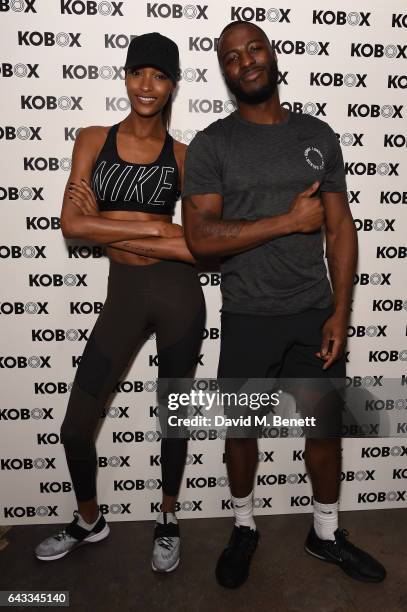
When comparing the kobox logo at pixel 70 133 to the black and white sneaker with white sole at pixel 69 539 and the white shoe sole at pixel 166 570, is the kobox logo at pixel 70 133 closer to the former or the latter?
the black and white sneaker with white sole at pixel 69 539

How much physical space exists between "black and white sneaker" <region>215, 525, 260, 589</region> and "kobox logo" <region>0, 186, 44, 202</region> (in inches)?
69.7

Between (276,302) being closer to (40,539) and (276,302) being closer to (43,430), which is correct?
(43,430)

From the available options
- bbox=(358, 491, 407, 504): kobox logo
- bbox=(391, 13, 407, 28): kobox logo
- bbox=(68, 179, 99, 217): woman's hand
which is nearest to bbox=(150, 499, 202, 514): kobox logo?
bbox=(358, 491, 407, 504): kobox logo

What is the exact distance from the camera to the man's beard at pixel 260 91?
2.20 meters

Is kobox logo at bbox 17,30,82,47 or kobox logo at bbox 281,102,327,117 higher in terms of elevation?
kobox logo at bbox 17,30,82,47

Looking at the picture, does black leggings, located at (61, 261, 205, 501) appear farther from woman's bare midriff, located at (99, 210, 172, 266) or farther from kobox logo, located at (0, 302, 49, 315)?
kobox logo, located at (0, 302, 49, 315)

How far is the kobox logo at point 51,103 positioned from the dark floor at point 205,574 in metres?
2.02

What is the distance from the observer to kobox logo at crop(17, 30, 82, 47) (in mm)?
2436

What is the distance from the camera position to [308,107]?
2598 millimetres

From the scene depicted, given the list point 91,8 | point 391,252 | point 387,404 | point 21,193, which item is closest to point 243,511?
point 387,404

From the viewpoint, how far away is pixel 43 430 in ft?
9.13

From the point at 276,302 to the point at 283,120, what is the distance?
749 mm

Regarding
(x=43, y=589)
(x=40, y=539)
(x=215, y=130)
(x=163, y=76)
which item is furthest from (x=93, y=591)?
(x=163, y=76)

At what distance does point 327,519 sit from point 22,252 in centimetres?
184
